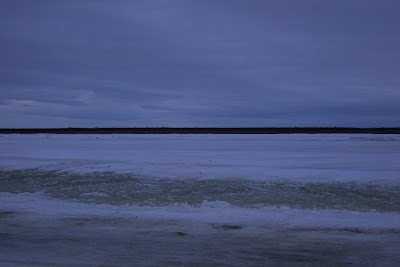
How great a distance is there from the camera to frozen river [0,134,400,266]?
5832 mm

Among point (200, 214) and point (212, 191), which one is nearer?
point (200, 214)

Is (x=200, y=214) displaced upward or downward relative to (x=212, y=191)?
downward

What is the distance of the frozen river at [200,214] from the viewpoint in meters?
5.83

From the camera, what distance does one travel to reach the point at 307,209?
9125 mm

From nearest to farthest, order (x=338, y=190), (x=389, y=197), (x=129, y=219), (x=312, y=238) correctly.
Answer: (x=312, y=238), (x=129, y=219), (x=389, y=197), (x=338, y=190)

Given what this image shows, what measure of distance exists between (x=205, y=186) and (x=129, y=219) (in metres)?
3.94

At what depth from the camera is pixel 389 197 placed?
10031mm

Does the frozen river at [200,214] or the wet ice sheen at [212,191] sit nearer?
the frozen river at [200,214]

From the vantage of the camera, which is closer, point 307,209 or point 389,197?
point 307,209

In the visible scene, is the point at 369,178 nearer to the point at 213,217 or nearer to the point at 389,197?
the point at 389,197

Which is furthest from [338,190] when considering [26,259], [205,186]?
[26,259]

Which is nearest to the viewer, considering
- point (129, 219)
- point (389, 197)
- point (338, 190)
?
point (129, 219)

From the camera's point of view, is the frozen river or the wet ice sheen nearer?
the frozen river

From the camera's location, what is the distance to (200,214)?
863cm
